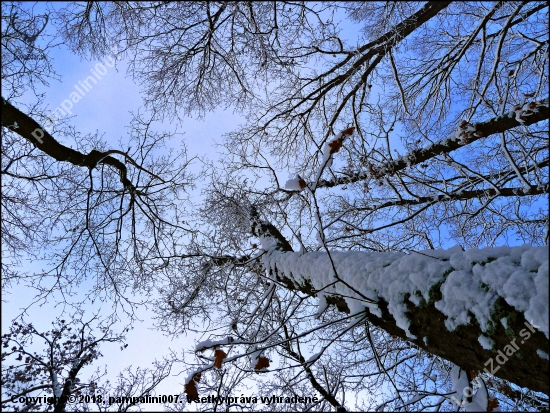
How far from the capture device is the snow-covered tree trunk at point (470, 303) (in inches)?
59.4

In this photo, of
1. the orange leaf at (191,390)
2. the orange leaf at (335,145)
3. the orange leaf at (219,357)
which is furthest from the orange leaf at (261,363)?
the orange leaf at (335,145)

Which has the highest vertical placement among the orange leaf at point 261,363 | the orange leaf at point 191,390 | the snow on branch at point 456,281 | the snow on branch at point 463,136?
the snow on branch at point 463,136

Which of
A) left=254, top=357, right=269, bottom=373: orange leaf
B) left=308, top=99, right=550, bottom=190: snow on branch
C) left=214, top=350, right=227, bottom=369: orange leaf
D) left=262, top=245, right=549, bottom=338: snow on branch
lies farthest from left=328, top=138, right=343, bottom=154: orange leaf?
left=254, top=357, right=269, bottom=373: orange leaf

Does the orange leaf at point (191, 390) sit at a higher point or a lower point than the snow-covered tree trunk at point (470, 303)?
lower

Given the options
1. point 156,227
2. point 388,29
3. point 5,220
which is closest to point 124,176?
point 156,227

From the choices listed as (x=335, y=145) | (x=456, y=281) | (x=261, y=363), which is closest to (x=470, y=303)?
(x=456, y=281)

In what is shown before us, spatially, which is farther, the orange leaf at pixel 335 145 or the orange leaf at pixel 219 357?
the orange leaf at pixel 219 357

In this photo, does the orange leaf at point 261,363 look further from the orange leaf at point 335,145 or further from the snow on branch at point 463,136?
the orange leaf at point 335,145

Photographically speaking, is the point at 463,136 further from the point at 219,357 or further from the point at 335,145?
the point at 219,357

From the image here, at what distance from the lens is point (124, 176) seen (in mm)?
5086

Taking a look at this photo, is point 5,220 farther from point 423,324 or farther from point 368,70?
point 368,70

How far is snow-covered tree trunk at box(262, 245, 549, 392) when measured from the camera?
151cm

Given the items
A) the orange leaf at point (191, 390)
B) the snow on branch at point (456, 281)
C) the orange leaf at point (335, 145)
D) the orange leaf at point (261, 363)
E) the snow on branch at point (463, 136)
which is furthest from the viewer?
the snow on branch at point (463, 136)

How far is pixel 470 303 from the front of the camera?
171 cm
